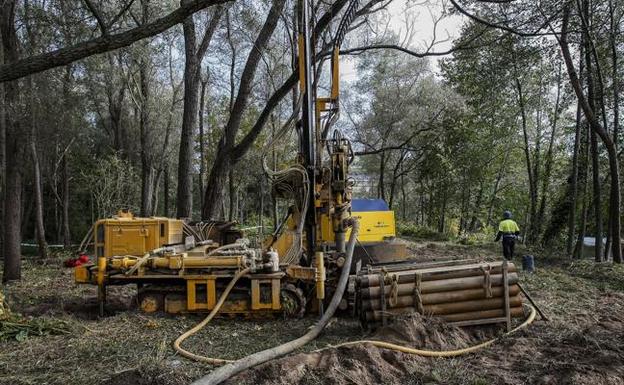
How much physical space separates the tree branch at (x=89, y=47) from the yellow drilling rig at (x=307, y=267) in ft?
11.6

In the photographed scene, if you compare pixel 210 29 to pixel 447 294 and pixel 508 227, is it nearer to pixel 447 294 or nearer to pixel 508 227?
pixel 508 227

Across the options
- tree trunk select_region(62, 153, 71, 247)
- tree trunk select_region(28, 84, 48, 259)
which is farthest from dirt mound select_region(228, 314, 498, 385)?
tree trunk select_region(62, 153, 71, 247)

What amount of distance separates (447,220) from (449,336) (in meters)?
29.0

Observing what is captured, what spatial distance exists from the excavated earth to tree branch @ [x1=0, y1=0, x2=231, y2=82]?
317cm

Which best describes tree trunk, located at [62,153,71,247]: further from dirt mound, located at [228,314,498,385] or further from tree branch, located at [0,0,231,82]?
dirt mound, located at [228,314,498,385]

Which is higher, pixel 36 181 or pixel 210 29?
pixel 210 29

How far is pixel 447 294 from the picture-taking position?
23.0ft

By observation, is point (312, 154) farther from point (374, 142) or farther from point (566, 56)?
point (374, 142)

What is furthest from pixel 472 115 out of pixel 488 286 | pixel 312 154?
pixel 488 286

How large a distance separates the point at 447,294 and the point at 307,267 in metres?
2.62

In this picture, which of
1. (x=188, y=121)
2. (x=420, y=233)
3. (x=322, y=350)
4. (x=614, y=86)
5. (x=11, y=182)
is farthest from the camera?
(x=420, y=233)

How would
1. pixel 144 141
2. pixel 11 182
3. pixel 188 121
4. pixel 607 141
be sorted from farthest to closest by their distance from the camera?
1. pixel 144 141
2. pixel 188 121
3. pixel 607 141
4. pixel 11 182

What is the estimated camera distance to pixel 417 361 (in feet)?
18.9

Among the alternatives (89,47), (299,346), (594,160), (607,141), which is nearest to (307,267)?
(299,346)
